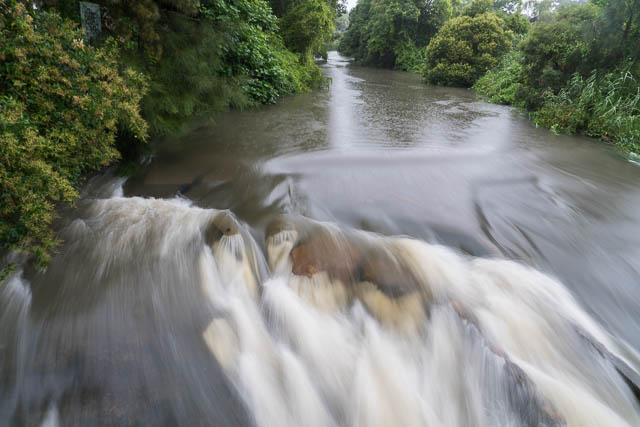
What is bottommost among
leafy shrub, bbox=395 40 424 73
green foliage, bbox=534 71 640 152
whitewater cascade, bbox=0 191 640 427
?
whitewater cascade, bbox=0 191 640 427

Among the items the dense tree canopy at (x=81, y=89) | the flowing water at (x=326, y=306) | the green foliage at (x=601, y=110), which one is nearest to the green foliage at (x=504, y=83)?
the green foliage at (x=601, y=110)

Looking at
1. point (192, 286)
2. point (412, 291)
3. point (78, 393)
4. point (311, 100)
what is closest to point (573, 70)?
point (311, 100)

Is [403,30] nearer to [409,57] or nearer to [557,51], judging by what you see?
A: [409,57]

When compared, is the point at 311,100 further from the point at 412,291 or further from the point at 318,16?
the point at 412,291

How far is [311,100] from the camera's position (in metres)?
10.8

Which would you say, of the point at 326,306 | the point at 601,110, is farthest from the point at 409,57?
the point at 326,306

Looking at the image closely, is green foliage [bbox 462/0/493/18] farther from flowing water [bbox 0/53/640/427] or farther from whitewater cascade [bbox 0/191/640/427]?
whitewater cascade [bbox 0/191/640/427]

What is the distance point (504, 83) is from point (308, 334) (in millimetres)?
14543

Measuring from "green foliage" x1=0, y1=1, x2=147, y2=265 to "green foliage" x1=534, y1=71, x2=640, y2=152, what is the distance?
9.71 metres

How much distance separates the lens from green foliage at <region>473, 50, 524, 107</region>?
484 inches

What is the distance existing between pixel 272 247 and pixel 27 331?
6.63 feet

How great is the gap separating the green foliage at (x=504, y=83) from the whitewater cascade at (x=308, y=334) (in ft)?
35.5

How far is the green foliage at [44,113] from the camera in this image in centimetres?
249

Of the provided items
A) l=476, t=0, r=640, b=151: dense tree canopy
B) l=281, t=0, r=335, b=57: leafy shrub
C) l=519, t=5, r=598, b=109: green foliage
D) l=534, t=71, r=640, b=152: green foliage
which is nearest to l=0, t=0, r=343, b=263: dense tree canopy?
l=534, t=71, r=640, b=152: green foliage
